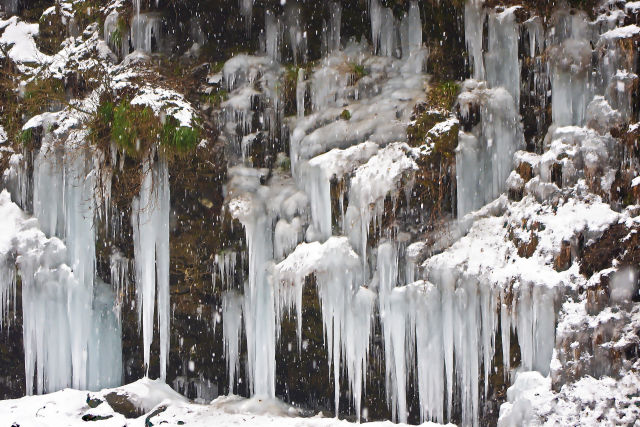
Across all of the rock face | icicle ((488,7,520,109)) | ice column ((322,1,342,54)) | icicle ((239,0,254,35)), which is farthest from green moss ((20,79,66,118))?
icicle ((488,7,520,109))

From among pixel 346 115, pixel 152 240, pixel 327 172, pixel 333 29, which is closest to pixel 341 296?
pixel 327 172

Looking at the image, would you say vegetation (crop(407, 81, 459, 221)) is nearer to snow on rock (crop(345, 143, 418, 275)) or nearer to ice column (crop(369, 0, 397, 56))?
snow on rock (crop(345, 143, 418, 275))

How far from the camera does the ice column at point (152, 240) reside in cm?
797

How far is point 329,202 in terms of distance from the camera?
292 inches

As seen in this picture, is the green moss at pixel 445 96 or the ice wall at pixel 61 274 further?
the ice wall at pixel 61 274

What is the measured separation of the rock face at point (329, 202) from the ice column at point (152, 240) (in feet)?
0.12

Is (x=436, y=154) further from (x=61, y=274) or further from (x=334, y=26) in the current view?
(x=61, y=274)

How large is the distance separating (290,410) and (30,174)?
15.1 ft

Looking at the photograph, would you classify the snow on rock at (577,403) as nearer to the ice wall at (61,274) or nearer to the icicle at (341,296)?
the icicle at (341,296)

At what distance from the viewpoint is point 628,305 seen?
5.58 m

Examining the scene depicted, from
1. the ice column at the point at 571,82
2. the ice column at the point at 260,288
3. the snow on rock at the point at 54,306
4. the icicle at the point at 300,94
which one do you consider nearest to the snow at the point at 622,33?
the ice column at the point at 571,82

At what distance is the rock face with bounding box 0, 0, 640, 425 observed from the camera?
6.21 metres

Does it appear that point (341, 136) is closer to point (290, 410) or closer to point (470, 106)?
point (470, 106)

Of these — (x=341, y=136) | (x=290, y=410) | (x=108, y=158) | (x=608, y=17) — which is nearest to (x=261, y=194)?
(x=341, y=136)
